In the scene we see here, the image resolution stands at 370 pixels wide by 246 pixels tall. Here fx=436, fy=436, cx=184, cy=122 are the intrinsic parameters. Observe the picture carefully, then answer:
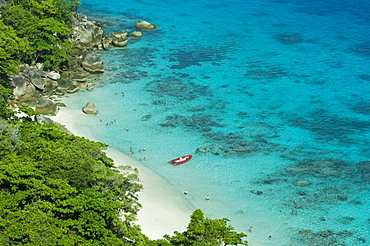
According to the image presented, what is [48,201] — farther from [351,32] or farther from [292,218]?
[351,32]

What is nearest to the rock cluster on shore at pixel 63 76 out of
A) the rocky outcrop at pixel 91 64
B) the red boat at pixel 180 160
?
the rocky outcrop at pixel 91 64

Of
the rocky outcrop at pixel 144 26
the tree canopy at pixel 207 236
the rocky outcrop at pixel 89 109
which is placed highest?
the tree canopy at pixel 207 236

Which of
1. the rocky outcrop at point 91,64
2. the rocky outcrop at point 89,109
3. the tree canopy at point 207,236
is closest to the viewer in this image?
the tree canopy at point 207,236

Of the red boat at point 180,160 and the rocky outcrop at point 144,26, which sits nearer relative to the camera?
the red boat at point 180,160

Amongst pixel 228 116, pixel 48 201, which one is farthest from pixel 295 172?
pixel 48 201

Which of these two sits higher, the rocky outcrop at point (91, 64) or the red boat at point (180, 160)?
the rocky outcrop at point (91, 64)

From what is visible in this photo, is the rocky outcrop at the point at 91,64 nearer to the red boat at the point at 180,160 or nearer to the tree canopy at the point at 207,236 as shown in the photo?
the red boat at the point at 180,160

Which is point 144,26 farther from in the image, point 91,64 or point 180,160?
point 180,160
